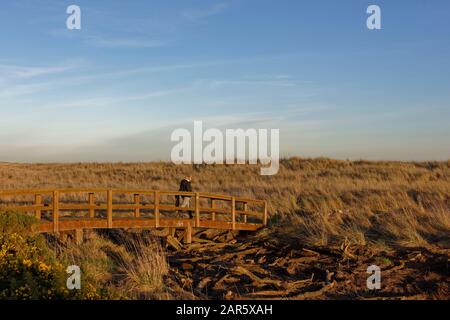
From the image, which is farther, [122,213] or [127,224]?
[122,213]

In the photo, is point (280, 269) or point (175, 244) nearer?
point (280, 269)

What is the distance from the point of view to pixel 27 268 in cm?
1020

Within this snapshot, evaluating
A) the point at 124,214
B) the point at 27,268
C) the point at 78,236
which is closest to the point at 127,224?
the point at 78,236

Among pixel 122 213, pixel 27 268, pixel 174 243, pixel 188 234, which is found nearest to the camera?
pixel 27 268

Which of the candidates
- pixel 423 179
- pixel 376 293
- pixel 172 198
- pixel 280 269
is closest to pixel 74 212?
pixel 172 198

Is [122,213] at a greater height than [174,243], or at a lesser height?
greater

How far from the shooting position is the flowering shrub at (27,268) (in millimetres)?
8531

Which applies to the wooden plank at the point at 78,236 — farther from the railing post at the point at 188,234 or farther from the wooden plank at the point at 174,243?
the railing post at the point at 188,234

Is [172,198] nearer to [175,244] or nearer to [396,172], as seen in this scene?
[175,244]

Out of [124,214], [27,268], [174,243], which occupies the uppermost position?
[124,214]

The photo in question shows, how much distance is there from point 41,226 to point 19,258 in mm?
4979

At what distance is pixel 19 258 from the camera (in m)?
10.9

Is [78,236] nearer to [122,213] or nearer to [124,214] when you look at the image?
[124,214]

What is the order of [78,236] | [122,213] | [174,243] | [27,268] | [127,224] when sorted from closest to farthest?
[27,268] < [78,236] < [127,224] < [174,243] < [122,213]
